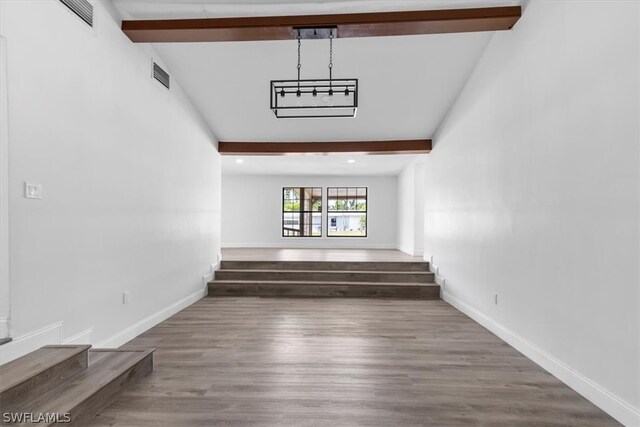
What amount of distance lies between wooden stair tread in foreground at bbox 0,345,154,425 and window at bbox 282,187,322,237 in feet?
25.2

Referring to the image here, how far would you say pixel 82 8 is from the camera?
2805 mm

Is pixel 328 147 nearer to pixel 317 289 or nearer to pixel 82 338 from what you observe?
pixel 317 289

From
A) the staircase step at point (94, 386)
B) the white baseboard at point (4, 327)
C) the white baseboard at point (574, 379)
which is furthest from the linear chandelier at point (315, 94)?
the white baseboard at point (574, 379)

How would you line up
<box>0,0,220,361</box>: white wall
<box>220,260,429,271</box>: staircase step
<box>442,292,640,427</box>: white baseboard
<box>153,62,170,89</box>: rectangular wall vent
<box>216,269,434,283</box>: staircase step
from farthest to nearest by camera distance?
1. <box>220,260,429,271</box>: staircase step
2. <box>216,269,434,283</box>: staircase step
3. <box>153,62,170,89</box>: rectangular wall vent
4. <box>0,0,220,361</box>: white wall
5. <box>442,292,640,427</box>: white baseboard

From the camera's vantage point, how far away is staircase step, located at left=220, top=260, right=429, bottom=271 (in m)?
6.23

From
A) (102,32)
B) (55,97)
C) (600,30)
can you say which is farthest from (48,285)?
(600,30)

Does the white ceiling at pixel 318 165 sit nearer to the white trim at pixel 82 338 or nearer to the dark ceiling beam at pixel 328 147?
the dark ceiling beam at pixel 328 147

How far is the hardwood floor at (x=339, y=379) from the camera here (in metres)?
2.15

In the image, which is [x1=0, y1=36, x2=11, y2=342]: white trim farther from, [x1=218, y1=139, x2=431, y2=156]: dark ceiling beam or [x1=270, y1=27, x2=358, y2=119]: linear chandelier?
[x1=218, y1=139, x2=431, y2=156]: dark ceiling beam

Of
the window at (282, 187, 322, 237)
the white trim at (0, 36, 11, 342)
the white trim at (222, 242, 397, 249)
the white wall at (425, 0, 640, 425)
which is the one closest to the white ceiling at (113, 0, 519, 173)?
the white wall at (425, 0, 640, 425)

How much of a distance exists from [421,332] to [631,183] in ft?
7.99

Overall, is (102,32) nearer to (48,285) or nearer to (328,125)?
(48,285)

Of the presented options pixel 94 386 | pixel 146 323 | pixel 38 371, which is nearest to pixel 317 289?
pixel 146 323

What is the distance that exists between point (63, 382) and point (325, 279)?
4038mm
